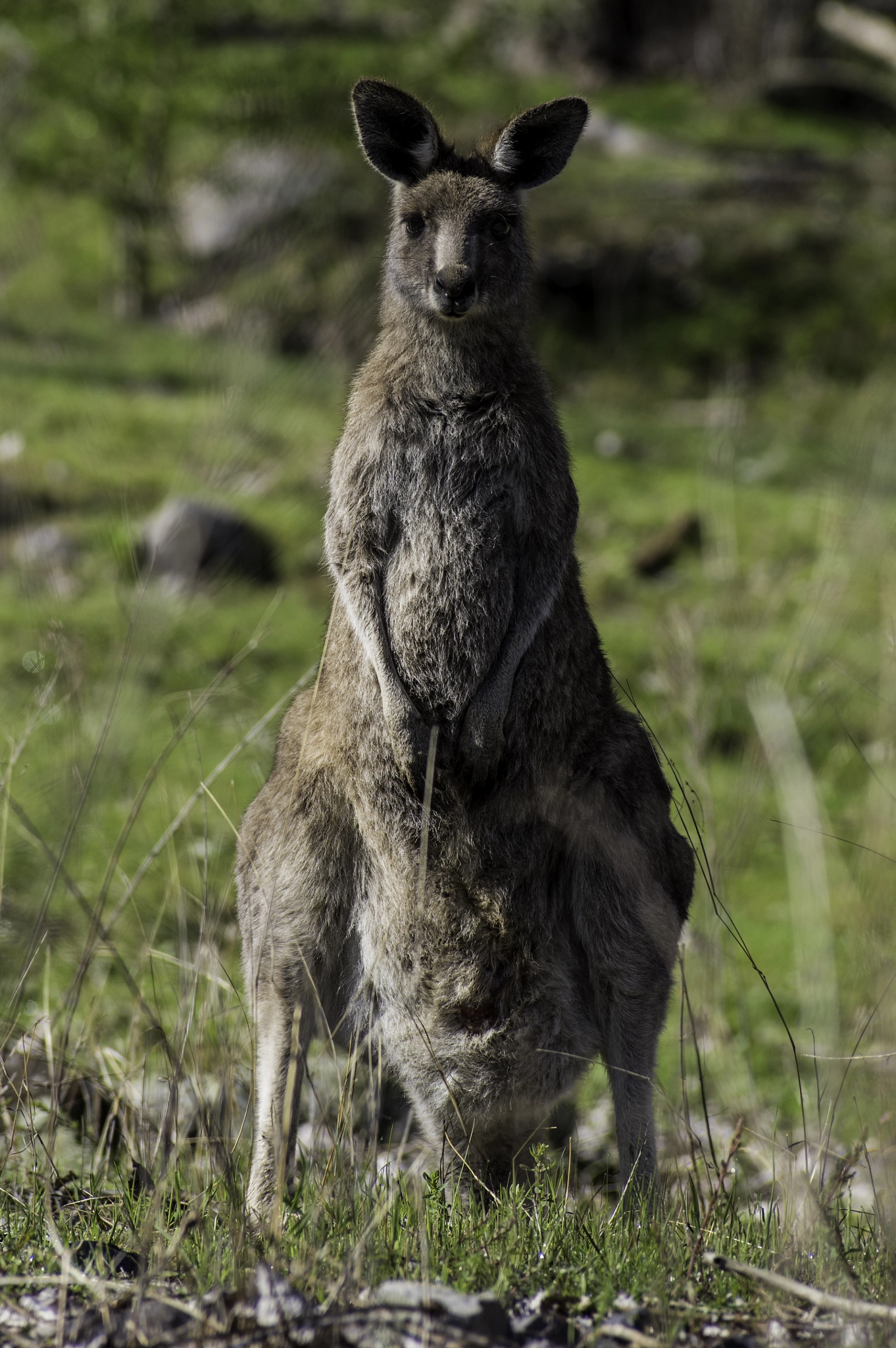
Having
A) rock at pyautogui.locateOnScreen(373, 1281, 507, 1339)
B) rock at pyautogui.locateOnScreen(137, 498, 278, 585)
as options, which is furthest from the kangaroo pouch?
rock at pyautogui.locateOnScreen(137, 498, 278, 585)

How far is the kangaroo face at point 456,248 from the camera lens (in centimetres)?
298

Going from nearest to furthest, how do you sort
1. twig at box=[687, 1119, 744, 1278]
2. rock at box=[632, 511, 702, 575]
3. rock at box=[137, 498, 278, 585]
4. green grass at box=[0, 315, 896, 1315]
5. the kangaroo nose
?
rock at box=[137, 498, 278, 585] < green grass at box=[0, 315, 896, 1315] < twig at box=[687, 1119, 744, 1278] < the kangaroo nose < rock at box=[632, 511, 702, 575]

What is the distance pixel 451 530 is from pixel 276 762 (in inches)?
31.3

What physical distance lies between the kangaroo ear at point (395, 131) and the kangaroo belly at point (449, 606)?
0.89 metres

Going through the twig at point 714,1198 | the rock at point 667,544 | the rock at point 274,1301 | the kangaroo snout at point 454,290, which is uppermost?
the rock at point 667,544

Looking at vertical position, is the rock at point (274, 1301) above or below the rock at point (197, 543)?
below

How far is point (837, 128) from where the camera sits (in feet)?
45.7

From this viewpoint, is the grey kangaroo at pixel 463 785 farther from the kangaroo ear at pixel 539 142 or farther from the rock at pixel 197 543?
the rock at pixel 197 543

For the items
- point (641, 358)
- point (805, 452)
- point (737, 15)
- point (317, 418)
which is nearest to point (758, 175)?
point (641, 358)

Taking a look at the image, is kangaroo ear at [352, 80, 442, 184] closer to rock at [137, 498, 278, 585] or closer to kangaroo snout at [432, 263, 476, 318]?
kangaroo snout at [432, 263, 476, 318]

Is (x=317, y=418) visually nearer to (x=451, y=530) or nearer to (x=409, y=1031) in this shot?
(x=451, y=530)

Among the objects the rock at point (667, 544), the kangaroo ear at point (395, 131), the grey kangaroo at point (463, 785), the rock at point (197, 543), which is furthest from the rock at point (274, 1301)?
the rock at point (667, 544)

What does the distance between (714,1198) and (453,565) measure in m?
1.50

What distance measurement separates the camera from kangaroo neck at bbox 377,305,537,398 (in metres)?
3.10
